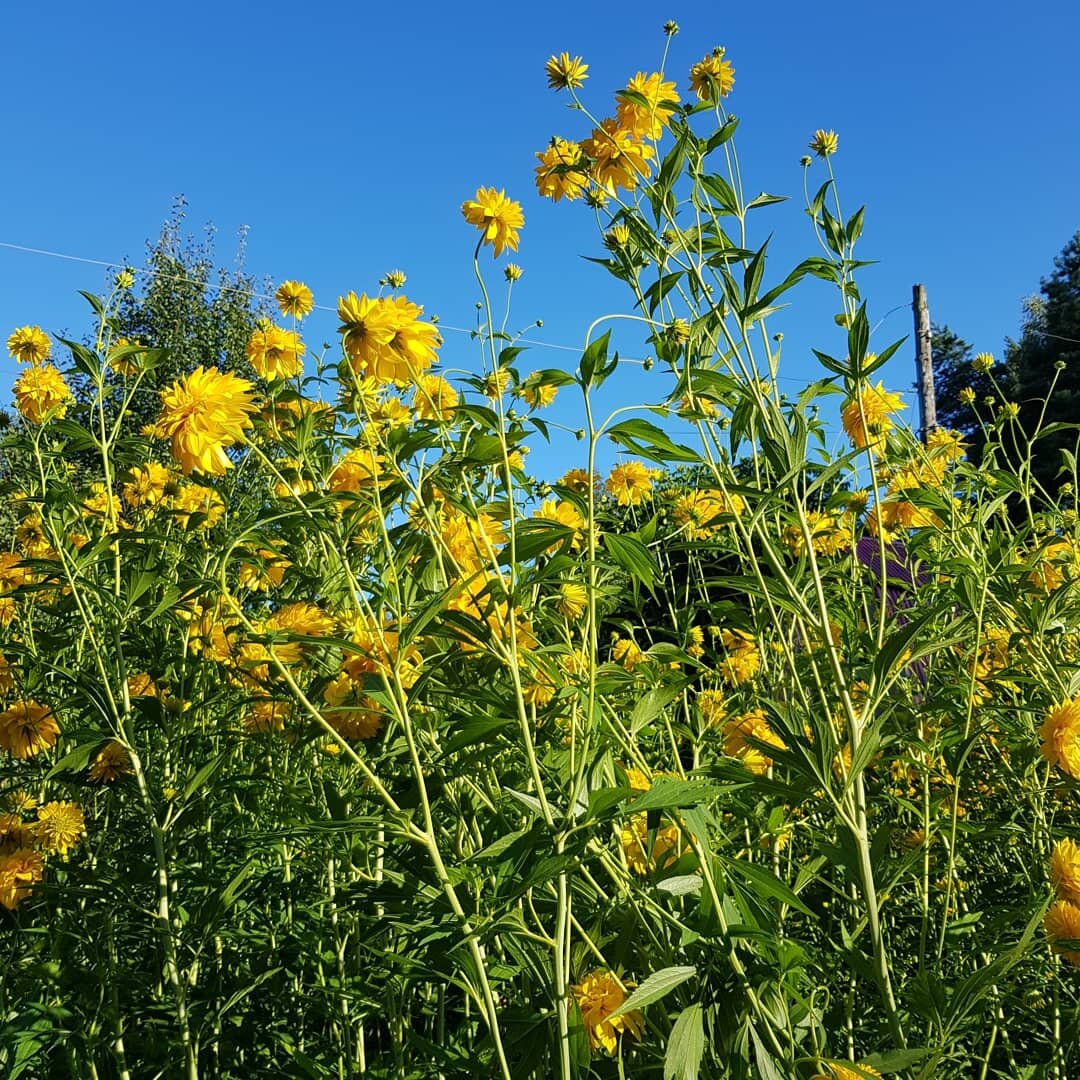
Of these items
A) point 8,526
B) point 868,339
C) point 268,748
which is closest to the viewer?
point 868,339

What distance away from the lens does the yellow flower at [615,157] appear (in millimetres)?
1919

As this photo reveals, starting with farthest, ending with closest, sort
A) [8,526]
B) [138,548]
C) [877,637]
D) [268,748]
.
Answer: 1. [8,526]
2. [268,748]
3. [138,548]
4. [877,637]

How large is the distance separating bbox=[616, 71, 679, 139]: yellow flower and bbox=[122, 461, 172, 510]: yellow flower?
1981mm

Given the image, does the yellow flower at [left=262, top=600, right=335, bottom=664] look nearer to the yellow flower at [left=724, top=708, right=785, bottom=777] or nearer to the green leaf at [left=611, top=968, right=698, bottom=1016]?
the green leaf at [left=611, top=968, right=698, bottom=1016]

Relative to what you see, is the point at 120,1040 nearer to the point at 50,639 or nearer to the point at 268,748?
the point at 268,748

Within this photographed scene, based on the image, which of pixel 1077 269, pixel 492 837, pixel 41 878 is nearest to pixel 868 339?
pixel 492 837

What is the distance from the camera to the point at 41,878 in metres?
2.12

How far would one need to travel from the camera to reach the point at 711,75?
1.91 meters

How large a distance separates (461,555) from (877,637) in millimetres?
885

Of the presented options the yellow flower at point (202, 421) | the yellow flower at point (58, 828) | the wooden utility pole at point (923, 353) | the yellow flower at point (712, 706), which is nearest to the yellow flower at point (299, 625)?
the yellow flower at point (202, 421)

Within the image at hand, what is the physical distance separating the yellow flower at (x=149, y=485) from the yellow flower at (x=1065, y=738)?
8.87ft

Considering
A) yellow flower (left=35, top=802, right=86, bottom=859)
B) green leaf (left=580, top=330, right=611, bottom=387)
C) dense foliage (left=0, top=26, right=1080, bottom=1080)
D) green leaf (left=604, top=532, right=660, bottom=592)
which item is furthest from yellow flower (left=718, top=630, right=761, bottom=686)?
yellow flower (left=35, top=802, right=86, bottom=859)

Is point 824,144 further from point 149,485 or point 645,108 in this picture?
point 149,485

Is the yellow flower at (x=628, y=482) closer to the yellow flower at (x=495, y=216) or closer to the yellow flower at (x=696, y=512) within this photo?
the yellow flower at (x=696, y=512)
